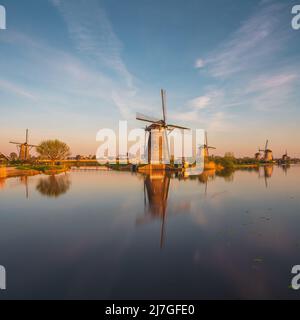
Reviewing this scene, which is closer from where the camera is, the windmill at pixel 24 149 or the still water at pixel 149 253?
the still water at pixel 149 253

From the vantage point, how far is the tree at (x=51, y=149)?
52688mm

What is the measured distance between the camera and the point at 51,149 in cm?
5291

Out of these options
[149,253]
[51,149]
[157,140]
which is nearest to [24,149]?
[51,149]

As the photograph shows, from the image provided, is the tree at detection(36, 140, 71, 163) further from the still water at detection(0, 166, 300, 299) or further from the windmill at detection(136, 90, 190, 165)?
the still water at detection(0, 166, 300, 299)

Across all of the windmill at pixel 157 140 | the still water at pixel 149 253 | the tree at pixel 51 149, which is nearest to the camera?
the still water at pixel 149 253

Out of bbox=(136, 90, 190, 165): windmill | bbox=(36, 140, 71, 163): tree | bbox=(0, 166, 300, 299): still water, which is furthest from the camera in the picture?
bbox=(36, 140, 71, 163): tree

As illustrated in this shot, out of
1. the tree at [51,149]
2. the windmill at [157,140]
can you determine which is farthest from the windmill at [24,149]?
the windmill at [157,140]

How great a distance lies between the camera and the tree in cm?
5269

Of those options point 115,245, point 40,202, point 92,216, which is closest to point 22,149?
point 40,202

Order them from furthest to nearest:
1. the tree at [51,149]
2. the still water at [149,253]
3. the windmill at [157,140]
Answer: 1. the tree at [51,149]
2. the windmill at [157,140]
3. the still water at [149,253]

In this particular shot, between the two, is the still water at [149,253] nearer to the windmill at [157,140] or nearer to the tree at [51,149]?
the windmill at [157,140]

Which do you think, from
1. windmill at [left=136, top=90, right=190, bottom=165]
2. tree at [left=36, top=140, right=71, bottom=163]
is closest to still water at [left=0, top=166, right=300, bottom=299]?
windmill at [left=136, top=90, right=190, bottom=165]
